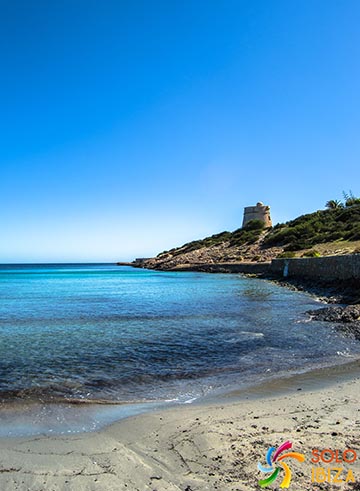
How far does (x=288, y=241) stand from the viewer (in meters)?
57.7

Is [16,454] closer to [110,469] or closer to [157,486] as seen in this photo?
[110,469]

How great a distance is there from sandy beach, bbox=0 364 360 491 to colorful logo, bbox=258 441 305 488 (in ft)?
0.17

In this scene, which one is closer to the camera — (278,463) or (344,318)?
(278,463)

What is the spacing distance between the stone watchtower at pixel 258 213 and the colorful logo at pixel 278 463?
84.7m

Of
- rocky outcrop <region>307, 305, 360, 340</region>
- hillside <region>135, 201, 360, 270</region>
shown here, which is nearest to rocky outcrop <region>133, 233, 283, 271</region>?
hillside <region>135, 201, 360, 270</region>

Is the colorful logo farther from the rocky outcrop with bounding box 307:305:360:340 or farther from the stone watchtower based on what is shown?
the stone watchtower

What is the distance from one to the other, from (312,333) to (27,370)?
321 inches

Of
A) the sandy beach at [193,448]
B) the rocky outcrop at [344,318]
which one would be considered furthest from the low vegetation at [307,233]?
the sandy beach at [193,448]

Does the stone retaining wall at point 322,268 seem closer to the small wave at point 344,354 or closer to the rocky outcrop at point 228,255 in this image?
the rocky outcrop at point 228,255

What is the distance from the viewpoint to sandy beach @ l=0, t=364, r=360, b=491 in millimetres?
3461

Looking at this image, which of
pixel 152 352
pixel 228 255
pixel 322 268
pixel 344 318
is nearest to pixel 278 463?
pixel 152 352

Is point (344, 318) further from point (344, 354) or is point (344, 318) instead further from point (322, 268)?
point (322, 268)

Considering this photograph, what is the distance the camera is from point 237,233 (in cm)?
8194

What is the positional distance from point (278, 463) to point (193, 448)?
0.94m
